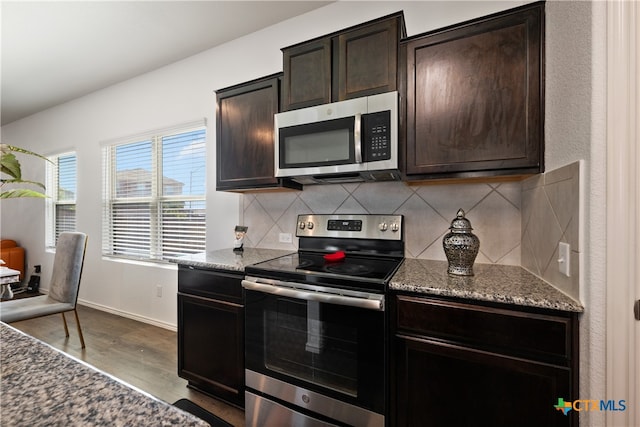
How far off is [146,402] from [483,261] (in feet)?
5.94

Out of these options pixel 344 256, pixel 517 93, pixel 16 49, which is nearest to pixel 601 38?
pixel 517 93

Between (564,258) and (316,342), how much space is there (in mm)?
1128

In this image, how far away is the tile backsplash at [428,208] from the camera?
1.68 metres

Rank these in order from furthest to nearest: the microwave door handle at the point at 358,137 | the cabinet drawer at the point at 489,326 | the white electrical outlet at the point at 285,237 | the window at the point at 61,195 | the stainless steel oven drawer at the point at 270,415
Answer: the window at the point at 61,195, the white electrical outlet at the point at 285,237, the microwave door handle at the point at 358,137, the stainless steel oven drawer at the point at 270,415, the cabinet drawer at the point at 489,326

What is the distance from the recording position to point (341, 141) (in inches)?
65.7

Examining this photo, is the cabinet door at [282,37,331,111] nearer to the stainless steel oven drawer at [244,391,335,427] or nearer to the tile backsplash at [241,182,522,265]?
the tile backsplash at [241,182,522,265]

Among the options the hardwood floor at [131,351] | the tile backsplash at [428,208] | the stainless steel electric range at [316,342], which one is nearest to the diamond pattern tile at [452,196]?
the tile backsplash at [428,208]

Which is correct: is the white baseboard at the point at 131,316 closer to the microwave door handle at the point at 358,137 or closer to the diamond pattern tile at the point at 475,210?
the diamond pattern tile at the point at 475,210

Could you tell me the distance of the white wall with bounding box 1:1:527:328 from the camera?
2119 mm

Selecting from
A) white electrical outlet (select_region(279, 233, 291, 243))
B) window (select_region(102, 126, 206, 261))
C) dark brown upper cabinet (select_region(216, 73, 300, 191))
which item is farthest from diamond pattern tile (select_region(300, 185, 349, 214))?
window (select_region(102, 126, 206, 261))

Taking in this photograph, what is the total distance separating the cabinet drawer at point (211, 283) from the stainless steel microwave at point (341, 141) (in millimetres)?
734

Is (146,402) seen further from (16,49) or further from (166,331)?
(16,49)

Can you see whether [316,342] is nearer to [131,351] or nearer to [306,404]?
[306,404]

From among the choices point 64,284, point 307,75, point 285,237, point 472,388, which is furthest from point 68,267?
point 472,388
